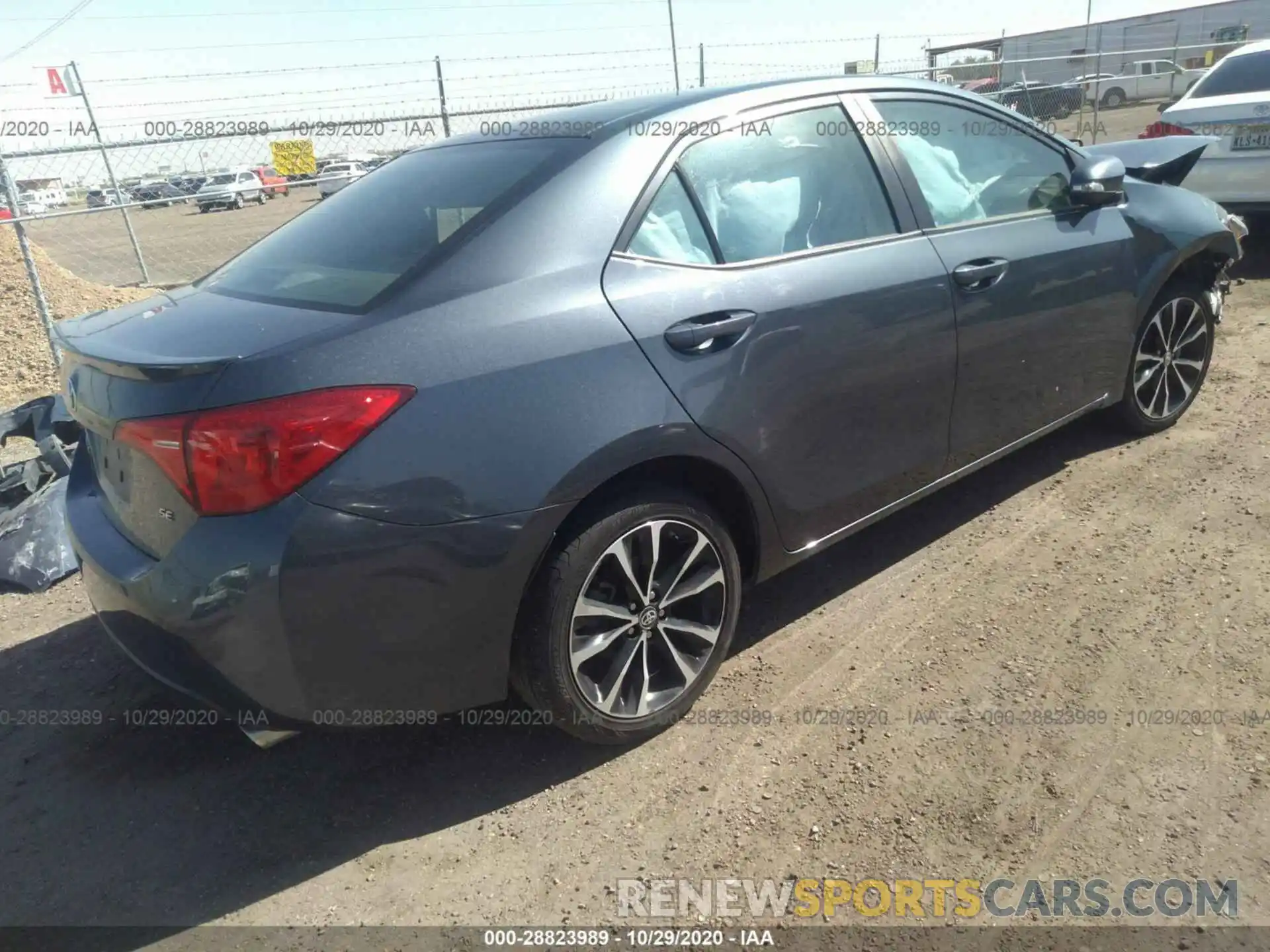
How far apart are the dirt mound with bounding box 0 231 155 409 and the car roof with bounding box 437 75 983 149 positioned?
5.28 m

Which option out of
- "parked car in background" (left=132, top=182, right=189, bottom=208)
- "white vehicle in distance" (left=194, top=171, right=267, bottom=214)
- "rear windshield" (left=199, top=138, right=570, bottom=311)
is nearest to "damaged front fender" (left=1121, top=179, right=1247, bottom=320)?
"rear windshield" (left=199, top=138, right=570, bottom=311)

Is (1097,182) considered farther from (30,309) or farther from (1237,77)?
(30,309)

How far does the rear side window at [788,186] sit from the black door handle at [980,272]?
0.30m

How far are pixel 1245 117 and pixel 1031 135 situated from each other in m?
4.89

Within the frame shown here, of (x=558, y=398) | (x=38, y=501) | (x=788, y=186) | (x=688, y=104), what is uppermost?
(x=688, y=104)

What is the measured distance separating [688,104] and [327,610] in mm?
1821

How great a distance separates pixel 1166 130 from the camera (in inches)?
315

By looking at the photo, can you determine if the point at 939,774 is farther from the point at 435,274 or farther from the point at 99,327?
the point at 99,327

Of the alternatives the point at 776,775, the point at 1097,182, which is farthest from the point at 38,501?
the point at 1097,182

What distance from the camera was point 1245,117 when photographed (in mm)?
7238

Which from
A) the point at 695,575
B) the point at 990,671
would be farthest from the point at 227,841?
the point at 990,671

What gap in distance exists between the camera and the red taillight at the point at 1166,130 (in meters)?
7.72

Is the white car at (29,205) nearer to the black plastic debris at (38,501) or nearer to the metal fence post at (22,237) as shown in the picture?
the metal fence post at (22,237)

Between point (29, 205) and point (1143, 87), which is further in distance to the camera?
point (1143, 87)
